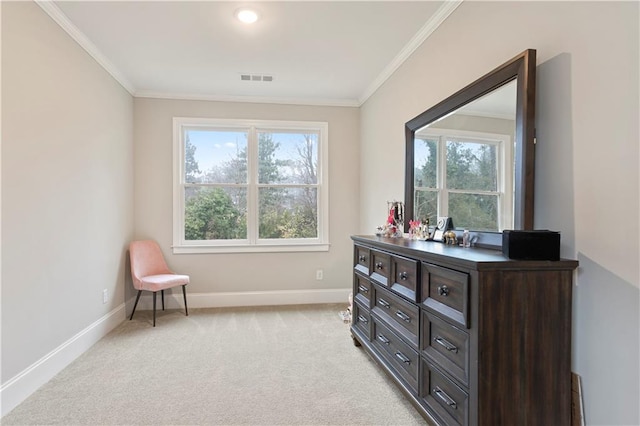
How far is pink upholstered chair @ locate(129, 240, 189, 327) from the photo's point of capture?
134 inches

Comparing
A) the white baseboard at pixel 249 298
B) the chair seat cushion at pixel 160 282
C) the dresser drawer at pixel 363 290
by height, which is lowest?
the white baseboard at pixel 249 298

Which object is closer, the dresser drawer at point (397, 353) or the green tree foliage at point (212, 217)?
the dresser drawer at point (397, 353)

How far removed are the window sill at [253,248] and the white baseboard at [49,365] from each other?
3.36ft

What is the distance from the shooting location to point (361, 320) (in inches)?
109

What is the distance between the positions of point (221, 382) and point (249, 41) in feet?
8.39

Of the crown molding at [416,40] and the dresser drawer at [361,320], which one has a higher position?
the crown molding at [416,40]

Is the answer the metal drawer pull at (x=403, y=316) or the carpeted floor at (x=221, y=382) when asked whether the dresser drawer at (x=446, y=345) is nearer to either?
the metal drawer pull at (x=403, y=316)

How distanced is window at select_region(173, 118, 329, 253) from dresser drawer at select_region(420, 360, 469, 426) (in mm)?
2659

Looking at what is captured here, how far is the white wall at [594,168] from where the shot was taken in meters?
1.24

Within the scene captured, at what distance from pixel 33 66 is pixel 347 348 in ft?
9.66

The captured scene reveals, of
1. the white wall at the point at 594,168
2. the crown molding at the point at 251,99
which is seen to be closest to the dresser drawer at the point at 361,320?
the white wall at the point at 594,168

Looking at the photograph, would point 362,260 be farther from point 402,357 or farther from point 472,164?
point 472,164

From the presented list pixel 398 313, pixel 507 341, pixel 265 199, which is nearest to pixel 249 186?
pixel 265 199

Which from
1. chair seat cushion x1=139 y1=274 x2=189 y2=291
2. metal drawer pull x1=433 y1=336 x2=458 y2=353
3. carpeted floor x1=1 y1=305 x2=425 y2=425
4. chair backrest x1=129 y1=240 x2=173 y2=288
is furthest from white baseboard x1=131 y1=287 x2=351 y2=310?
metal drawer pull x1=433 y1=336 x2=458 y2=353
